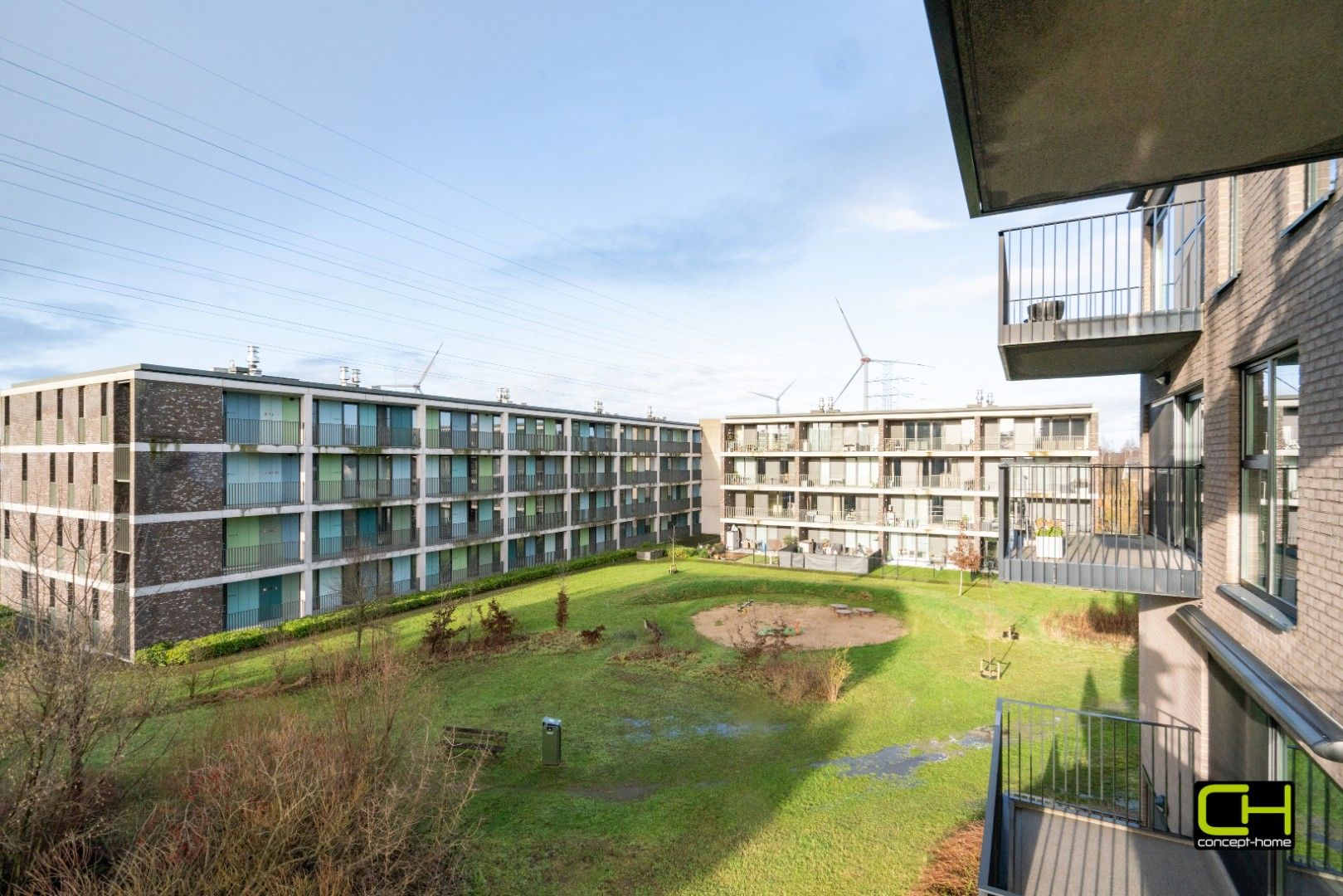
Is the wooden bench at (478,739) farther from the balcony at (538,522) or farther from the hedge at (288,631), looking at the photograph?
the balcony at (538,522)

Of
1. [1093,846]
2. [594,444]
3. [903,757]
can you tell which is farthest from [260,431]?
[1093,846]

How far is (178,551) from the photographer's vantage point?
2278cm

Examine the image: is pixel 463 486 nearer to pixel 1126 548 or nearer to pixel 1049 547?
pixel 1049 547

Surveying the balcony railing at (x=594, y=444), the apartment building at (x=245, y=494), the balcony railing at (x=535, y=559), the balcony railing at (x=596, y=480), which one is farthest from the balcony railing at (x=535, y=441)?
the balcony railing at (x=535, y=559)

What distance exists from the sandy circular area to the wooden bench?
1016 cm

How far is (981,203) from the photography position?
3.67m

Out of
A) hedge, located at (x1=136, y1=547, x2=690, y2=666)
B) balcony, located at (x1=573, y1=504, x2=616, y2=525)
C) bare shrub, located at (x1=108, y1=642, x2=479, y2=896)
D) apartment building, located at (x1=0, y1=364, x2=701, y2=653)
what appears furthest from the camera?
balcony, located at (x1=573, y1=504, x2=616, y2=525)

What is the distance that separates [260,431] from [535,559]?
1815 cm

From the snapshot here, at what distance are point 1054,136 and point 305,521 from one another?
98.0 ft

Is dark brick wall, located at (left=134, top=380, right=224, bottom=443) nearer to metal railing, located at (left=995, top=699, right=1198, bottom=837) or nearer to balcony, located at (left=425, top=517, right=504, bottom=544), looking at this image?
balcony, located at (left=425, top=517, right=504, bottom=544)

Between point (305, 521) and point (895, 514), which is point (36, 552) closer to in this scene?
point (305, 521)

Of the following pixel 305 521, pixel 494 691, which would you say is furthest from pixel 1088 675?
pixel 305 521

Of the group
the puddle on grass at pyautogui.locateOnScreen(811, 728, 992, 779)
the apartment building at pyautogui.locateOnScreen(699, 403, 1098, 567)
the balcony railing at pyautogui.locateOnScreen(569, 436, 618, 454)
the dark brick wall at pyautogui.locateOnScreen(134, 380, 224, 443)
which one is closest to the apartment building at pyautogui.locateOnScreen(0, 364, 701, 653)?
the dark brick wall at pyautogui.locateOnScreen(134, 380, 224, 443)

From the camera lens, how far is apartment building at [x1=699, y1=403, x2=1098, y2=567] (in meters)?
36.5
